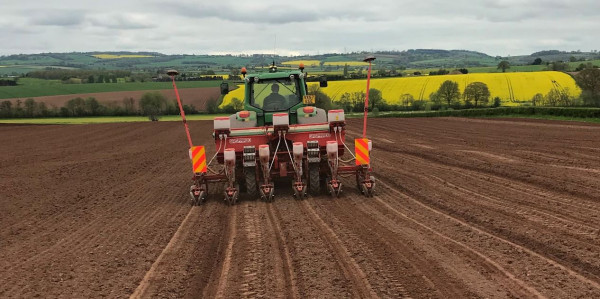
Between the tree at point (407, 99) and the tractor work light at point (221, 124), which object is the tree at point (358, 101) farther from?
the tractor work light at point (221, 124)

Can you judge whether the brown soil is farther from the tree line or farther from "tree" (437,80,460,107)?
"tree" (437,80,460,107)

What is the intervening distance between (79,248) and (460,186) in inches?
308

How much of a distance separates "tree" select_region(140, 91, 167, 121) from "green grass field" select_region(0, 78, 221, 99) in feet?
40.0

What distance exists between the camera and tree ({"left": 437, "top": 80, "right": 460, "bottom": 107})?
58.5 m

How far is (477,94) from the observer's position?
56969 mm

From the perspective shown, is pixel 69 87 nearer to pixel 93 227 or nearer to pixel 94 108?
pixel 94 108

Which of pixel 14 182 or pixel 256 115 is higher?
pixel 256 115

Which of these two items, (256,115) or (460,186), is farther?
(256,115)

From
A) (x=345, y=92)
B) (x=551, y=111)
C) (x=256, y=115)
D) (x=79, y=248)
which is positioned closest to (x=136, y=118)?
(x=345, y=92)

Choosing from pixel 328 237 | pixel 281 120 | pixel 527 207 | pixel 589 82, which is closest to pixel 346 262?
pixel 328 237

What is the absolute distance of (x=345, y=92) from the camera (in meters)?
67.1

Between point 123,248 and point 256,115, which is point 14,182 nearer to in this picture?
point 256,115

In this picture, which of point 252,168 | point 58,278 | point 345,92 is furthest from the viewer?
point 345,92

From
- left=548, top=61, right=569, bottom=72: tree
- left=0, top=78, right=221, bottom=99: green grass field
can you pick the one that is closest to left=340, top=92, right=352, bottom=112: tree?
left=0, top=78, right=221, bottom=99: green grass field
